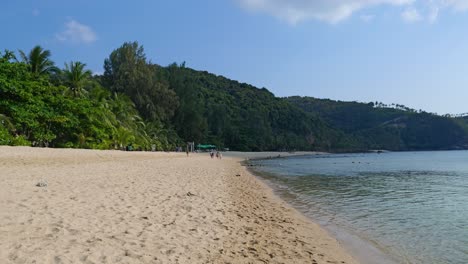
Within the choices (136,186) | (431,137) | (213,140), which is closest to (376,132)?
(431,137)

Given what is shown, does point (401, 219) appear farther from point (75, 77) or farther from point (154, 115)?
point (154, 115)

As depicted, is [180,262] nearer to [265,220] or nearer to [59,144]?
[265,220]

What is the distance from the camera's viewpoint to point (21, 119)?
26.6 metres

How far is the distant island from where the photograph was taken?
28.8 metres

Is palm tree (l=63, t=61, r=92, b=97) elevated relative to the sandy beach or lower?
elevated

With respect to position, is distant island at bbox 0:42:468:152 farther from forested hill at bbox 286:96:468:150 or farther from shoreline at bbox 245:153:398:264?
shoreline at bbox 245:153:398:264

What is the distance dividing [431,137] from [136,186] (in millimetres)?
207777

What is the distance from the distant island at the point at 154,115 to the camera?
28781 mm

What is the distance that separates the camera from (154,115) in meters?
67.1

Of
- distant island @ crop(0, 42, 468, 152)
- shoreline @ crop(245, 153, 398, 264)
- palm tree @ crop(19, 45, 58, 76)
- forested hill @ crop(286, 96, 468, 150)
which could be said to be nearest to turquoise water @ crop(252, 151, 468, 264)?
shoreline @ crop(245, 153, 398, 264)

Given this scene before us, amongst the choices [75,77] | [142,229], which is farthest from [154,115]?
[142,229]

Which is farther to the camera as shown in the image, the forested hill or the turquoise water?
the forested hill

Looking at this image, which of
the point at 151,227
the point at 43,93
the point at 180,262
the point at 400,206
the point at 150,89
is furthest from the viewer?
the point at 150,89

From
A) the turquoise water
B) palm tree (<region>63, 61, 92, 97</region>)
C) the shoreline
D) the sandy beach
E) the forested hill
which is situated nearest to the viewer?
the sandy beach
